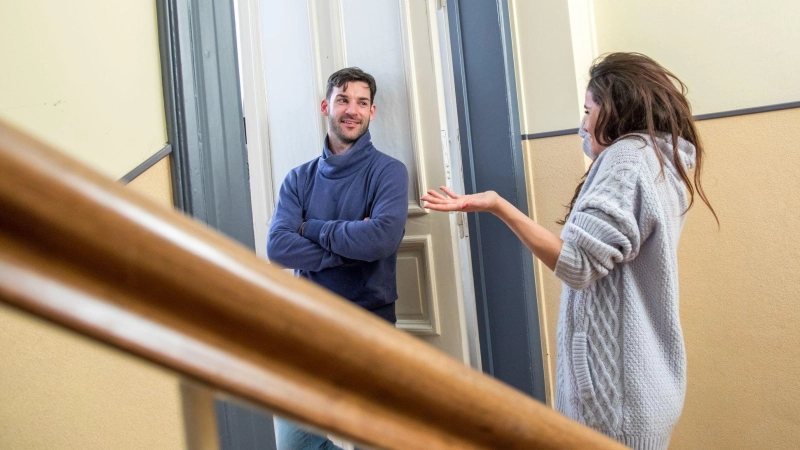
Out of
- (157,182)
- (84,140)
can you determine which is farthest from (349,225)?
(84,140)

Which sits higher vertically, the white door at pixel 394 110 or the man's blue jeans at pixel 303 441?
the white door at pixel 394 110

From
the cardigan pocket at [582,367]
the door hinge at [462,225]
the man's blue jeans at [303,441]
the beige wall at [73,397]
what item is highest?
the door hinge at [462,225]

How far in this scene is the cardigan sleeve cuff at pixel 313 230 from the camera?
7.48 feet

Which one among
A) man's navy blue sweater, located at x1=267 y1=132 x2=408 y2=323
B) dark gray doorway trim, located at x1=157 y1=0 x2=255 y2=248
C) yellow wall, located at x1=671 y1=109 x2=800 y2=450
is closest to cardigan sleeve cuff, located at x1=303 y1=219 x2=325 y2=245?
man's navy blue sweater, located at x1=267 y1=132 x2=408 y2=323

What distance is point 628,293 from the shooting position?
1.52 meters

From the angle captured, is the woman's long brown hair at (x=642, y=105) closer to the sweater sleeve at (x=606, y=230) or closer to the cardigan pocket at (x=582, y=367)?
the sweater sleeve at (x=606, y=230)

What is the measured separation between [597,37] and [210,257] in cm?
260

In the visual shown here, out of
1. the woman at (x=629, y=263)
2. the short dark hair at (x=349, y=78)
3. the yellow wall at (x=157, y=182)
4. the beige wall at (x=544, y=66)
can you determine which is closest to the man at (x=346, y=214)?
the short dark hair at (x=349, y=78)

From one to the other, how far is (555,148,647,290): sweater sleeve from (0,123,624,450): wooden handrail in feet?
3.56

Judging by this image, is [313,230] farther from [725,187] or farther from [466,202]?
[725,187]

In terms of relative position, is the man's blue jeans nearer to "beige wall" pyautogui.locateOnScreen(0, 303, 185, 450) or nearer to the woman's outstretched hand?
the woman's outstretched hand

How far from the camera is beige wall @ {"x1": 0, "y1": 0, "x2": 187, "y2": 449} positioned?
37.8 inches

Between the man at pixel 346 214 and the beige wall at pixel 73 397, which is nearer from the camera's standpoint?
the beige wall at pixel 73 397

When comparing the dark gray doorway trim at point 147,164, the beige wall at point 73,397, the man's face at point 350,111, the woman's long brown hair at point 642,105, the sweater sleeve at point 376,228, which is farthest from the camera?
the man's face at point 350,111
